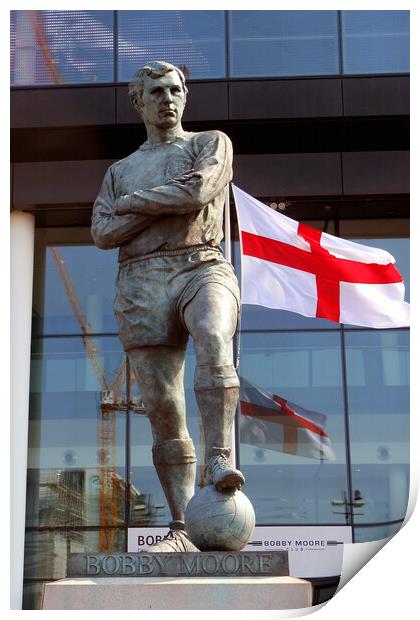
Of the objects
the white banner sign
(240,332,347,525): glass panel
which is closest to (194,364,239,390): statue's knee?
the white banner sign

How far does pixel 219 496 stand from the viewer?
549 centimetres

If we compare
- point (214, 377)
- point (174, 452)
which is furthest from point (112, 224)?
point (174, 452)

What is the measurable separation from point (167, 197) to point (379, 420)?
1153 cm

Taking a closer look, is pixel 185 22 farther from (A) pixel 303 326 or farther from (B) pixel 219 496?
(B) pixel 219 496

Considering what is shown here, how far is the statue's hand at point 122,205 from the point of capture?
6.32 m

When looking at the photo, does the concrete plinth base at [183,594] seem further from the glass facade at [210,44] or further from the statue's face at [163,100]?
the glass facade at [210,44]

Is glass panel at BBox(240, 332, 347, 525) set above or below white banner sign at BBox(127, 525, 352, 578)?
above

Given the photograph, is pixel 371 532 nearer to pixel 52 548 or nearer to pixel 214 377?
pixel 52 548

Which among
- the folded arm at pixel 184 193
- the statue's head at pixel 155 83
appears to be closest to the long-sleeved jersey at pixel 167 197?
the folded arm at pixel 184 193

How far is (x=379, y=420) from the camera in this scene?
1714cm

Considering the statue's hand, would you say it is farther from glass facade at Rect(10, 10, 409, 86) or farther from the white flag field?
glass facade at Rect(10, 10, 409, 86)

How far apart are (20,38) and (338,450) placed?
794 centimetres

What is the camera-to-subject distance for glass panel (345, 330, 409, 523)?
16.7 metres

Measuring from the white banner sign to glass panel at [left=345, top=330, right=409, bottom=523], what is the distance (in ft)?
1.63
